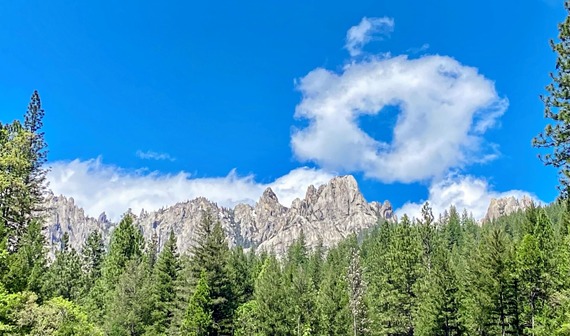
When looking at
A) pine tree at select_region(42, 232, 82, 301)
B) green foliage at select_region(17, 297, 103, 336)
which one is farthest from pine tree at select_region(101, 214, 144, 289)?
green foliage at select_region(17, 297, 103, 336)

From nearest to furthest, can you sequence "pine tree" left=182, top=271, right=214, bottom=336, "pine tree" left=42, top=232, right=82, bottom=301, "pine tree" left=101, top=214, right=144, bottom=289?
"pine tree" left=182, top=271, right=214, bottom=336 → "pine tree" left=101, top=214, right=144, bottom=289 → "pine tree" left=42, top=232, right=82, bottom=301

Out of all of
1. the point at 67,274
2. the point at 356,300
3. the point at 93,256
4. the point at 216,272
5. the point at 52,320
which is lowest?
the point at 52,320

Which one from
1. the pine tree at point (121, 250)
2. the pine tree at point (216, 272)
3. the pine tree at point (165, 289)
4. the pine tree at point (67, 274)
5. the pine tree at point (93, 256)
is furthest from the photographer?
the pine tree at point (93, 256)

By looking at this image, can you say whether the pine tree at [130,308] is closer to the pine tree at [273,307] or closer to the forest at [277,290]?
the forest at [277,290]

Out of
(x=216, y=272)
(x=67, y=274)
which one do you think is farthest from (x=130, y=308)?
(x=67, y=274)

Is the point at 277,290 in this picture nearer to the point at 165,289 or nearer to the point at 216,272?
the point at 216,272

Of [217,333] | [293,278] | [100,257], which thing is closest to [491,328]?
[293,278]

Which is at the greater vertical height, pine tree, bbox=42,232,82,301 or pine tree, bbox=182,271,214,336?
pine tree, bbox=42,232,82,301

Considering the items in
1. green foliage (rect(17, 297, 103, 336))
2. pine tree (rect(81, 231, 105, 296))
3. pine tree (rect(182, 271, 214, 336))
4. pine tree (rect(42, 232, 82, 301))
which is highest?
pine tree (rect(81, 231, 105, 296))

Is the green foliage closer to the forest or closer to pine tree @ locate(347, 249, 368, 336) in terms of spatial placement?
the forest

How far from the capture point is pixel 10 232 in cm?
3095

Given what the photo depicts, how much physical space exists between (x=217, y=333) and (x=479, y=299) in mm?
20204

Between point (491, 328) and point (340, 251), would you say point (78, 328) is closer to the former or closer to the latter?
point (491, 328)

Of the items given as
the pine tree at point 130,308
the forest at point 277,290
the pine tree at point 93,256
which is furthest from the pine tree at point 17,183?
the pine tree at point 93,256
